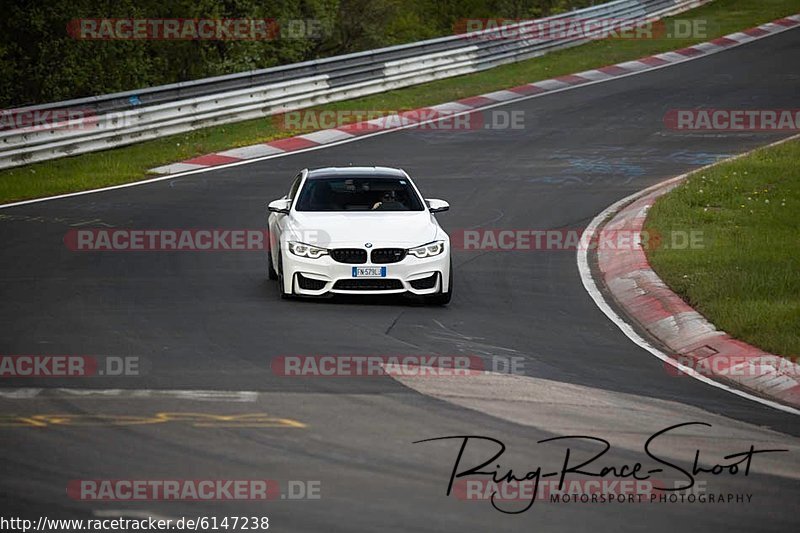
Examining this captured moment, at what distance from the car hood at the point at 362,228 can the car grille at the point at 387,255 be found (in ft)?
0.23

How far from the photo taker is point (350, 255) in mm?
13859

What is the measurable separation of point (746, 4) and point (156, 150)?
1058 inches

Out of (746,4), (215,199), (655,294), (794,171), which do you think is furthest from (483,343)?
(746,4)

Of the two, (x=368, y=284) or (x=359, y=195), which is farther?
(x=359, y=195)

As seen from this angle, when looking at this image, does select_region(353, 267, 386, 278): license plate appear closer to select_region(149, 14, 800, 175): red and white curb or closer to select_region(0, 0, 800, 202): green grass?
select_region(0, 0, 800, 202): green grass

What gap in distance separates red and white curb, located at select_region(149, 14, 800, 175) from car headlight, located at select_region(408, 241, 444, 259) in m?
10.3

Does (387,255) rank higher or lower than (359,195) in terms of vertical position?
lower

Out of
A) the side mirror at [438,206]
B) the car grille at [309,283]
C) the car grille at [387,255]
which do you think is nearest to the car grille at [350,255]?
the car grille at [387,255]

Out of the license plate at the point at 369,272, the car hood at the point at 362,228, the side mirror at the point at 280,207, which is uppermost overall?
the side mirror at the point at 280,207

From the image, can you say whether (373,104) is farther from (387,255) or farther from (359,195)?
(387,255)

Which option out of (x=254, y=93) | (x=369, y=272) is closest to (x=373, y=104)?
(x=254, y=93)

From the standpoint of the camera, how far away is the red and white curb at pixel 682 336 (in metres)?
10.9

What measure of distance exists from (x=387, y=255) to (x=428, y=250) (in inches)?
18.0

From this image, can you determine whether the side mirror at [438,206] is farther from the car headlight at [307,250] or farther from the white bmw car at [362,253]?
the car headlight at [307,250]
